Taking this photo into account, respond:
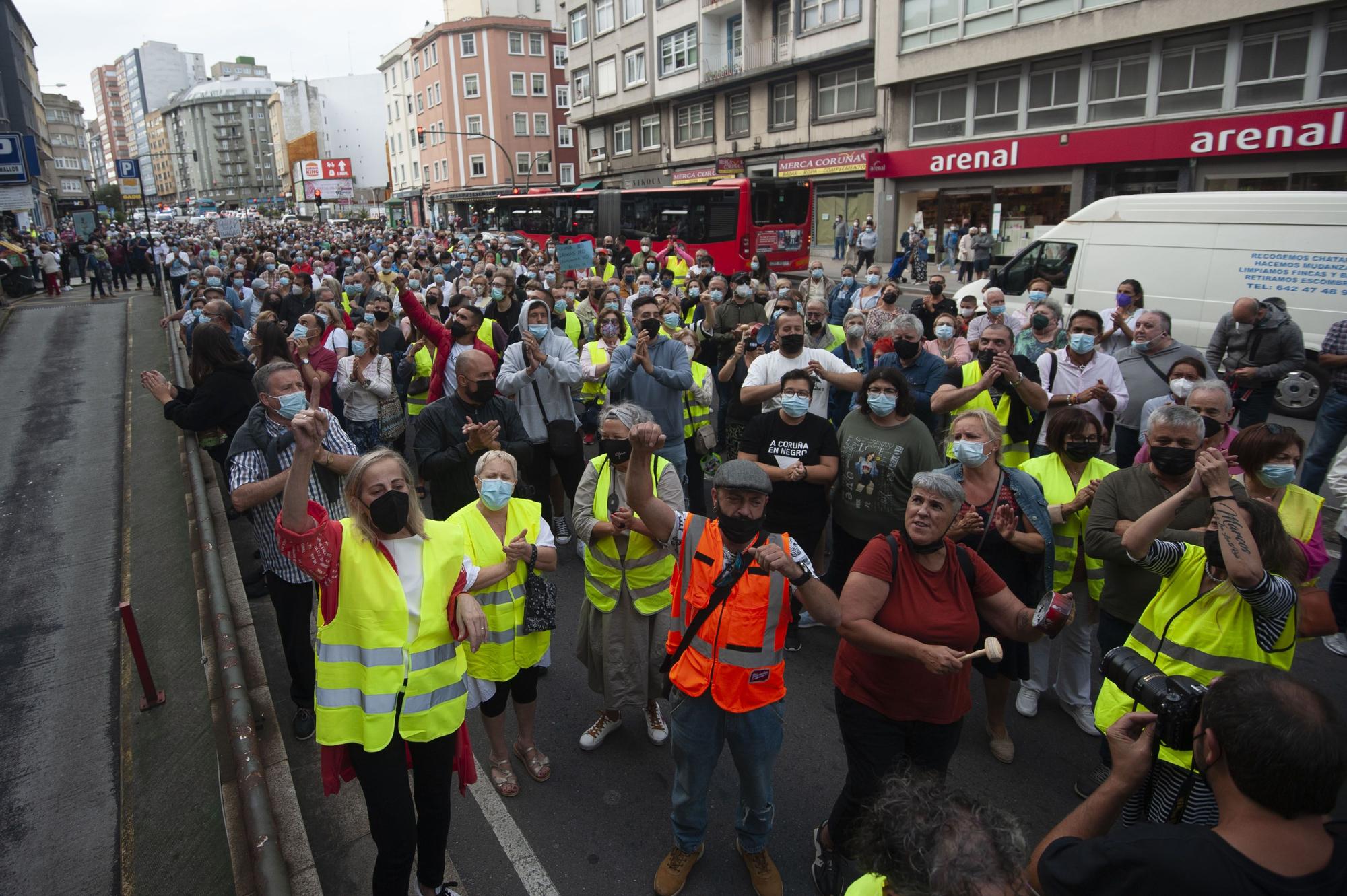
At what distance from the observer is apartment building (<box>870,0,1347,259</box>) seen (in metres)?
19.2

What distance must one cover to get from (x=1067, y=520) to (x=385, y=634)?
355 centimetres

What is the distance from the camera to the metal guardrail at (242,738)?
127 inches

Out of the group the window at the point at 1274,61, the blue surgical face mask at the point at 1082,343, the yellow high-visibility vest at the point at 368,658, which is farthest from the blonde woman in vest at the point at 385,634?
the window at the point at 1274,61

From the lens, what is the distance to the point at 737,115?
36.5m

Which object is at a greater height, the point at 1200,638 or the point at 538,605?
the point at 1200,638

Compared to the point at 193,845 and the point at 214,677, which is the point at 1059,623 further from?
the point at 214,677

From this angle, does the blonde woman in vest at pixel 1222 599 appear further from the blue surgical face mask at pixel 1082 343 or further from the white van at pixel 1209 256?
the white van at pixel 1209 256

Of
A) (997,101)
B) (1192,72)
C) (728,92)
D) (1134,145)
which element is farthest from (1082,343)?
(728,92)

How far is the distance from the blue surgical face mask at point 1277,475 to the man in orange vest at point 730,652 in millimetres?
2277

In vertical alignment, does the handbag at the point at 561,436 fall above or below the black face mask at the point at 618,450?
below

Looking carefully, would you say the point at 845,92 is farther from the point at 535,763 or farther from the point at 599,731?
the point at 535,763

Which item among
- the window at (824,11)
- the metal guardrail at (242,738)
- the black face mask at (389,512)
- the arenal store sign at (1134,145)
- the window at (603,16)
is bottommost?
the metal guardrail at (242,738)

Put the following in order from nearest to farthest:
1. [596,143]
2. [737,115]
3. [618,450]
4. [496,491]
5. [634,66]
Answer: [496,491] < [618,450] < [737,115] < [634,66] < [596,143]

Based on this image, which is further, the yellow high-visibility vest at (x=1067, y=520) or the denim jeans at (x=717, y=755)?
the yellow high-visibility vest at (x=1067, y=520)
